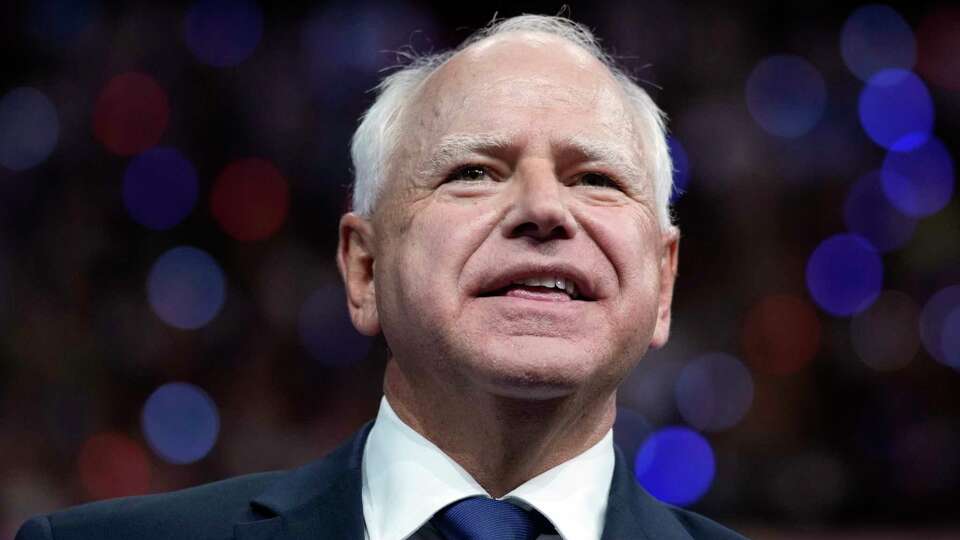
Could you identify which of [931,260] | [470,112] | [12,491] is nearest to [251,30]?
[12,491]

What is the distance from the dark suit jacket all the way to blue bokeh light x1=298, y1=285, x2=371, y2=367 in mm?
1786

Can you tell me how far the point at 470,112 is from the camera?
4.82 ft

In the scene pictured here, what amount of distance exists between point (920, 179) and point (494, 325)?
2426 mm

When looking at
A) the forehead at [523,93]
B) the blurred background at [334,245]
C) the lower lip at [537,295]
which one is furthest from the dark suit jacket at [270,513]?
the blurred background at [334,245]

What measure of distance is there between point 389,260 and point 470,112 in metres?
0.19

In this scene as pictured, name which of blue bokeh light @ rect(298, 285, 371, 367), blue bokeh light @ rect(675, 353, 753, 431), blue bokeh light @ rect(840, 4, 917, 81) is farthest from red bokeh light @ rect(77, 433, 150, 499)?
blue bokeh light @ rect(840, 4, 917, 81)

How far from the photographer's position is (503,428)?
4.68 feet

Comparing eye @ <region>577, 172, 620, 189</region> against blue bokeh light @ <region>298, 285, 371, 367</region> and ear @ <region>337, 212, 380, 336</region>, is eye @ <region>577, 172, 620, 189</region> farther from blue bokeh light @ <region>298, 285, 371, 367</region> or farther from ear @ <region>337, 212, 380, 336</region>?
blue bokeh light @ <region>298, 285, 371, 367</region>

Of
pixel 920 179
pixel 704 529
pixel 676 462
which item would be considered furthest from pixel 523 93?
pixel 920 179

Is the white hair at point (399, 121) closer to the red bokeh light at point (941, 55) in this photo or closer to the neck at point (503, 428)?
the neck at point (503, 428)

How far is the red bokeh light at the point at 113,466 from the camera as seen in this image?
10.1ft

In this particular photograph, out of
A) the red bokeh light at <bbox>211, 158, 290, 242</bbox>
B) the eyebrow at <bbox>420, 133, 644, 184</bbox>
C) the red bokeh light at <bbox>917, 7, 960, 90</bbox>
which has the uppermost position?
the eyebrow at <bbox>420, 133, 644, 184</bbox>

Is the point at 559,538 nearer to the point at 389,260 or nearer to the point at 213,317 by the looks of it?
the point at 389,260

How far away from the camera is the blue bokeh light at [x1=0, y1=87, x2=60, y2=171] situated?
331 cm
